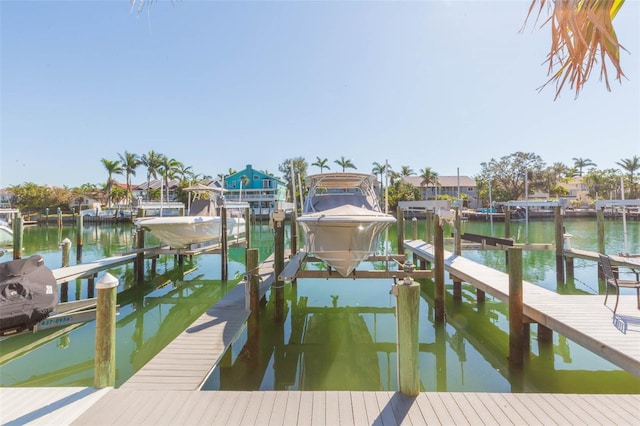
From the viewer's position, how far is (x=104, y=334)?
12.0 ft

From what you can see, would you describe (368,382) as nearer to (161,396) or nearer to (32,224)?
(161,396)

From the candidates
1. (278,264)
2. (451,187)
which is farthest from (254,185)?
(278,264)

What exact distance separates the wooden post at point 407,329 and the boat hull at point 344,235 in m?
2.82

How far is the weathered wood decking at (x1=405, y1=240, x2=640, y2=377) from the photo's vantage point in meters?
3.90

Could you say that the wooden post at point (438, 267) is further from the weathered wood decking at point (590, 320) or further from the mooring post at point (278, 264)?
the mooring post at point (278, 264)

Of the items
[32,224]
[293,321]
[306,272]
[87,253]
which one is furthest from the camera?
[32,224]

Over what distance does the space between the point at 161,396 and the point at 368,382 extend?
343 cm

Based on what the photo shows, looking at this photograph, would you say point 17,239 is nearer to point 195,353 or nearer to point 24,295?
point 24,295

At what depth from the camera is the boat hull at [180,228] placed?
427 inches

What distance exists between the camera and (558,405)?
131 inches

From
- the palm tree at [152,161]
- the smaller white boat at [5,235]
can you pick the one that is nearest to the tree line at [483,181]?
the palm tree at [152,161]

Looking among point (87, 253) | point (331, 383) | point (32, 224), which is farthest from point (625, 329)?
point (32, 224)

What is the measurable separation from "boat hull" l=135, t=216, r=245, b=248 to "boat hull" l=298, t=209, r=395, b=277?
6.00 m

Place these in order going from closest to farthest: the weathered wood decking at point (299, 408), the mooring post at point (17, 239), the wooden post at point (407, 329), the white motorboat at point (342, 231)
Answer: the weathered wood decking at point (299, 408), the wooden post at point (407, 329), the white motorboat at point (342, 231), the mooring post at point (17, 239)
